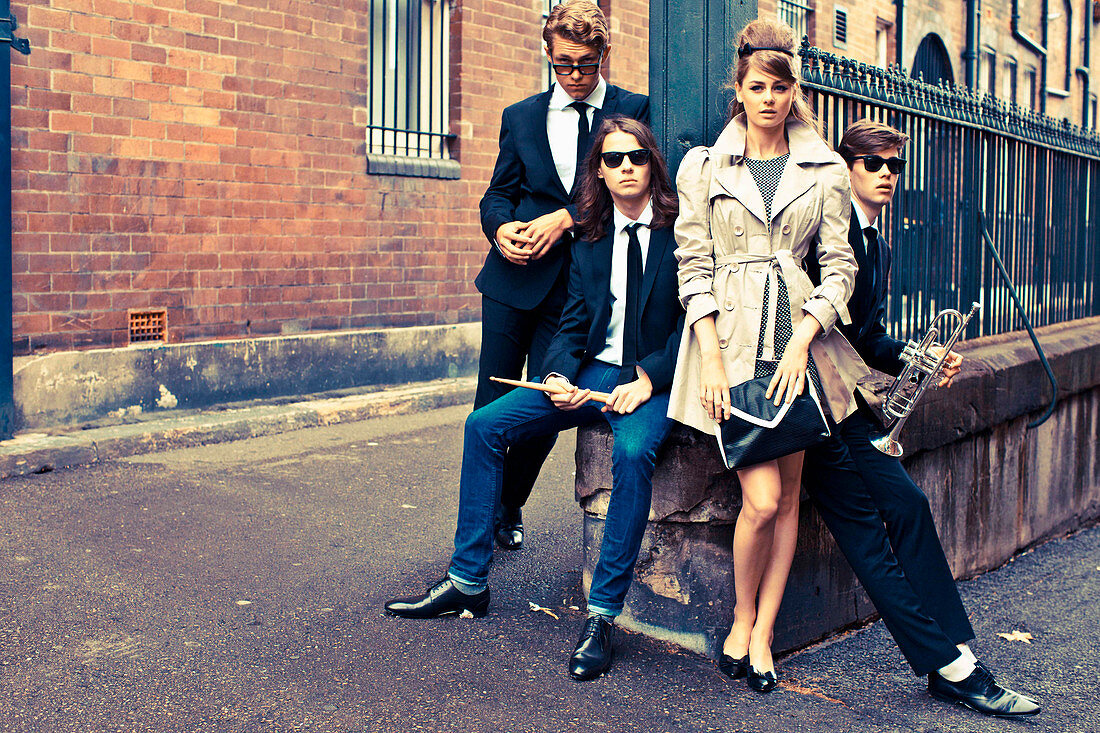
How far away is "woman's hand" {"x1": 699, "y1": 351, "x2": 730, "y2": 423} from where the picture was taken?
10.7ft

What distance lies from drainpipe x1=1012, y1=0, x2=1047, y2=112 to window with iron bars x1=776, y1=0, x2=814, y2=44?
863 cm

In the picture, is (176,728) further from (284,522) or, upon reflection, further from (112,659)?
(284,522)

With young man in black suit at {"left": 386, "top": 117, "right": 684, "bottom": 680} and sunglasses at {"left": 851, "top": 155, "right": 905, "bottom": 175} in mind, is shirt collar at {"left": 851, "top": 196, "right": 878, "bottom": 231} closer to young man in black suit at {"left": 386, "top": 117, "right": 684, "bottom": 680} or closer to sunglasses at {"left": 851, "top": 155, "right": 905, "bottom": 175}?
sunglasses at {"left": 851, "top": 155, "right": 905, "bottom": 175}

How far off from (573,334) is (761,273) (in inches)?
29.0

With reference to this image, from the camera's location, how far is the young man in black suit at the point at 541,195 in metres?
3.99

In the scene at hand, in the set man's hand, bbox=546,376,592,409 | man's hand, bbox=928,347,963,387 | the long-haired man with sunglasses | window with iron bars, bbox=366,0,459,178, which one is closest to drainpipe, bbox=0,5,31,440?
window with iron bars, bbox=366,0,459,178

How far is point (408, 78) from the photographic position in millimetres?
9719

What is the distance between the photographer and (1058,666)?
3824 millimetres

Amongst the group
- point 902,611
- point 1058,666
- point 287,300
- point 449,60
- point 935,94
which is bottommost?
point 1058,666

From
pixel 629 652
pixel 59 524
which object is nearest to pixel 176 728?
pixel 629 652

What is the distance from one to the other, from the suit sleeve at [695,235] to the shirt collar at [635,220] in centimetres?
27

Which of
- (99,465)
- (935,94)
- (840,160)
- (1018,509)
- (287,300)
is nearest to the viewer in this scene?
(840,160)

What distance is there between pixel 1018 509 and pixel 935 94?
79.3 inches

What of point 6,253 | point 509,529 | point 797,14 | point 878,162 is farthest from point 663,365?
point 797,14
